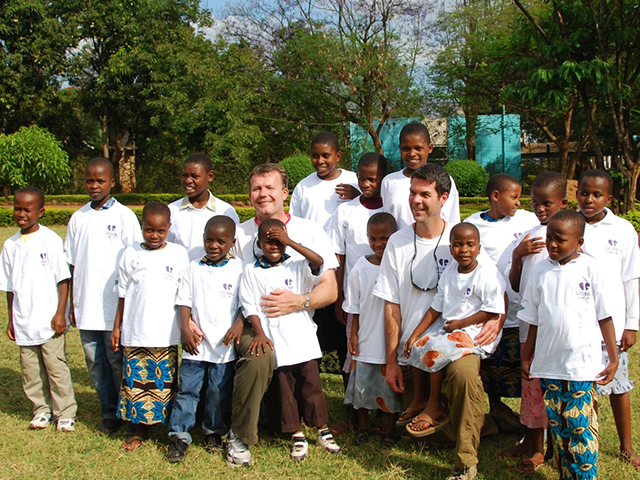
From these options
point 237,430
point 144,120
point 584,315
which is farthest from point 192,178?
point 144,120

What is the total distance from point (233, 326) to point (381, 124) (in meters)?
21.5

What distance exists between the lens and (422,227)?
3924 millimetres

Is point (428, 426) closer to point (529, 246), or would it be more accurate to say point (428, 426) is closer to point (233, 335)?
point (529, 246)

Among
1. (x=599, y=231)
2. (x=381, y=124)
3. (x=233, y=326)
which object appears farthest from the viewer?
(x=381, y=124)

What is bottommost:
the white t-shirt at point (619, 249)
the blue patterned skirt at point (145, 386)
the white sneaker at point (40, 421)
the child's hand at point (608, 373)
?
the white sneaker at point (40, 421)

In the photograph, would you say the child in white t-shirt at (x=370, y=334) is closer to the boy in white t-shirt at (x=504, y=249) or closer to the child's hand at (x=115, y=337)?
the boy in white t-shirt at (x=504, y=249)

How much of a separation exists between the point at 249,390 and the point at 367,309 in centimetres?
95

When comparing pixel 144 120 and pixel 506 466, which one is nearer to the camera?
pixel 506 466

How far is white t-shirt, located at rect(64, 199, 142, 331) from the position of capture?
14.3 feet

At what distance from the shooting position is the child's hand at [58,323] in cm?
446

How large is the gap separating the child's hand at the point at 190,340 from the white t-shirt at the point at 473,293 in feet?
5.37

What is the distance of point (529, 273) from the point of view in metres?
3.67

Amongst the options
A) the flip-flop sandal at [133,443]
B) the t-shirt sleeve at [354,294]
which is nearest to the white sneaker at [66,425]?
the flip-flop sandal at [133,443]

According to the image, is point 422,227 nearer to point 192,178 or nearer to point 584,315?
point 584,315
